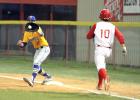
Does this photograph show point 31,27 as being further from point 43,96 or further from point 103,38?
point 43,96

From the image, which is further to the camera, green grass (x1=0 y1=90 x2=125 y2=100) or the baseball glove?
the baseball glove

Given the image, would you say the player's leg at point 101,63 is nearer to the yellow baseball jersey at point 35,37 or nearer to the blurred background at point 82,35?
the yellow baseball jersey at point 35,37

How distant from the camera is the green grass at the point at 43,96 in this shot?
12.3 meters

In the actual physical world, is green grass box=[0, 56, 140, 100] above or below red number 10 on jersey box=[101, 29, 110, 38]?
below

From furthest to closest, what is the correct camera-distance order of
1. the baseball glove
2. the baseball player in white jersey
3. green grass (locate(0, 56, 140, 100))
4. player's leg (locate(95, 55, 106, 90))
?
the baseball glove < the baseball player in white jersey < player's leg (locate(95, 55, 106, 90)) < green grass (locate(0, 56, 140, 100))

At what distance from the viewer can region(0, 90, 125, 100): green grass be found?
1231 centimetres

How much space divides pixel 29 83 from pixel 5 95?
2.35 m

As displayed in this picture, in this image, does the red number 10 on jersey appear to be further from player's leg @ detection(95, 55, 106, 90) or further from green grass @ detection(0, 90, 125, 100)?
green grass @ detection(0, 90, 125, 100)

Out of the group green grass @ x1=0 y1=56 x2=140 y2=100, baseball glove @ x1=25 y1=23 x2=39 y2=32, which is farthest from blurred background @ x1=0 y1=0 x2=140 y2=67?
baseball glove @ x1=25 y1=23 x2=39 y2=32

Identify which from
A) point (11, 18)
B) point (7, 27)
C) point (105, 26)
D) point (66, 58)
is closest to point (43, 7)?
point (11, 18)

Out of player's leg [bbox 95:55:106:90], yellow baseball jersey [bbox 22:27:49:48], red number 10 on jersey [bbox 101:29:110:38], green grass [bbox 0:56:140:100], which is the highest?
red number 10 on jersey [bbox 101:29:110:38]

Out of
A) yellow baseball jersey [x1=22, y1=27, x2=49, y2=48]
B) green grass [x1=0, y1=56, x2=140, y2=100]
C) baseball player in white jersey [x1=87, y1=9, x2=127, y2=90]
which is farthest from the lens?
yellow baseball jersey [x1=22, y1=27, x2=49, y2=48]

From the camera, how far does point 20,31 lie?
26.5m

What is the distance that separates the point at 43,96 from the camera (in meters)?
12.7
